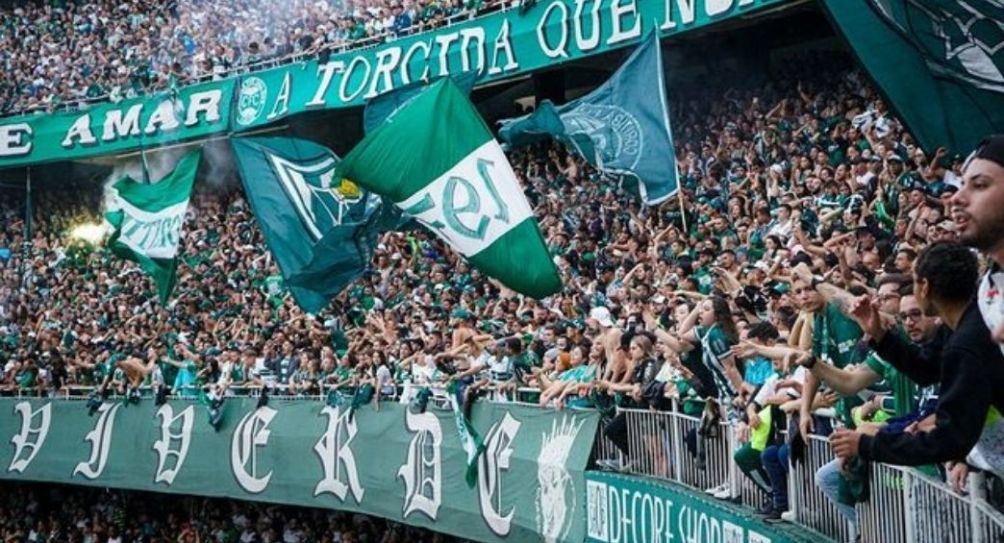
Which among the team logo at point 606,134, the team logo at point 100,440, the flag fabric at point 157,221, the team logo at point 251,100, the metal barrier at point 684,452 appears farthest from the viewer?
the team logo at point 251,100

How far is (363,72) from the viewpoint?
1044 inches

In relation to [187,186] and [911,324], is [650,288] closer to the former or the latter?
[187,186]

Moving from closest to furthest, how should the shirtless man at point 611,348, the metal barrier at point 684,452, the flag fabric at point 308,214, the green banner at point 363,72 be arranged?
the metal barrier at point 684,452 → the shirtless man at point 611,348 → the flag fabric at point 308,214 → the green banner at point 363,72

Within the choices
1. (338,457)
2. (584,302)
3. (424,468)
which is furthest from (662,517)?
(338,457)

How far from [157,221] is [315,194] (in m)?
3.48

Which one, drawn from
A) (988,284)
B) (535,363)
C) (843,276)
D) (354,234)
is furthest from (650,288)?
(988,284)

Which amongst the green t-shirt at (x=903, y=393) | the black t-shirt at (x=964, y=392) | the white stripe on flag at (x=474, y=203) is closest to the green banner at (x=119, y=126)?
the white stripe on flag at (x=474, y=203)

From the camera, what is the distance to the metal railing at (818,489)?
230 inches

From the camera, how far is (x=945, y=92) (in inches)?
548

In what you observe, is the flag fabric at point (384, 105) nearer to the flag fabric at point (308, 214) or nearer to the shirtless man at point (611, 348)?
the flag fabric at point (308, 214)

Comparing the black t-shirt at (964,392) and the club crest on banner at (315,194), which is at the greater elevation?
the club crest on banner at (315,194)

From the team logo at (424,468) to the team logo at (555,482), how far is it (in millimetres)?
2738

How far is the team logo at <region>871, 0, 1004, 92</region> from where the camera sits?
11.1 m

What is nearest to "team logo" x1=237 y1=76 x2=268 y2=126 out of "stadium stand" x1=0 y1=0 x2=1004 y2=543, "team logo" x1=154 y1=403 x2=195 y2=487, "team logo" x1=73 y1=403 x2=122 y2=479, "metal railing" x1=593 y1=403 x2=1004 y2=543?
"stadium stand" x1=0 y1=0 x2=1004 y2=543
